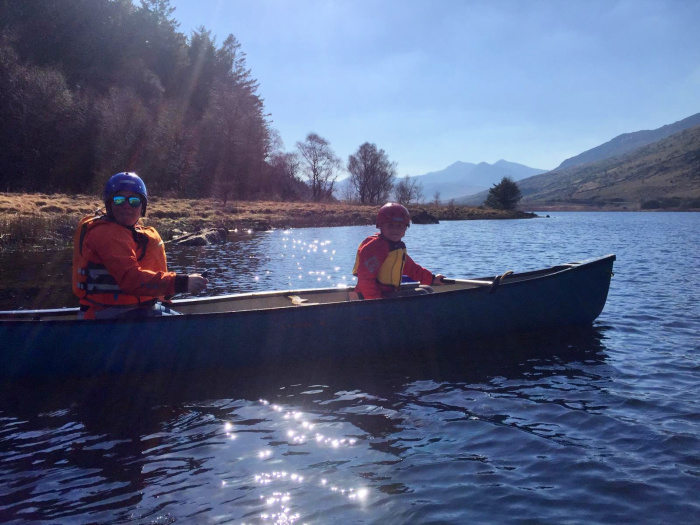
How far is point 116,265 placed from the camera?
5.81 m

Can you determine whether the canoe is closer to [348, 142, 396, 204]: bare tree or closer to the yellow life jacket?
the yellow life jacket

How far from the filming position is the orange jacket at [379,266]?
7738mm

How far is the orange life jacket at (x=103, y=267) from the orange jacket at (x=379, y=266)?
9.49 feet

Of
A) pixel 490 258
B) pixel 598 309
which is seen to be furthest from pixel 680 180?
pixel 598 309

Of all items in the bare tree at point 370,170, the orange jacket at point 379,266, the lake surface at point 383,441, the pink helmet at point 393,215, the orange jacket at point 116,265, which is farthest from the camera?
the bare tree at point 370,170

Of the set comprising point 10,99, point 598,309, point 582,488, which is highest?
point 10,99

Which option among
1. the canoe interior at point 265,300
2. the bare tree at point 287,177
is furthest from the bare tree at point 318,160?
the canoe interior at point 265,300

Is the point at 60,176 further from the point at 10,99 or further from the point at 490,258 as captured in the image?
the point at 490,258

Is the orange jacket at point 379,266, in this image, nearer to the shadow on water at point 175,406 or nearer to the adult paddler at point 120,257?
the shadow on water at point 175,406

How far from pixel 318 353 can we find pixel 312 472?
2.91 m

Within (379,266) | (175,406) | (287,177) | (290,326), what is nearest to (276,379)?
(290,326)

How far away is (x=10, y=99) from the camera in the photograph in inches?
1494

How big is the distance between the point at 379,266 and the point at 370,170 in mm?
76470

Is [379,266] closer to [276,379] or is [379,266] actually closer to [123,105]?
[276,379]
